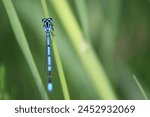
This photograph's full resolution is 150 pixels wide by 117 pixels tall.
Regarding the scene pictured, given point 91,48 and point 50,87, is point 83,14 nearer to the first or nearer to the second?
point 91,48

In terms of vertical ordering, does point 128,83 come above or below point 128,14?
below

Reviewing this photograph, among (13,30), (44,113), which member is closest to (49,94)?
(44,113)

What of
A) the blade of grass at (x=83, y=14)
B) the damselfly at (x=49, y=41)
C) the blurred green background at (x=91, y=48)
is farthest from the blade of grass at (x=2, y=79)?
the blade of grass at (x=83, y=14)

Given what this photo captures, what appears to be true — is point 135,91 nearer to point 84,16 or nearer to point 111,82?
point 111,82

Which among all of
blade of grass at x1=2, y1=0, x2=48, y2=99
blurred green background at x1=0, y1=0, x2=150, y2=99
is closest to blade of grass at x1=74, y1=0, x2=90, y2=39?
blurred green background at x1=0, y1=0, x2=150, y2=99

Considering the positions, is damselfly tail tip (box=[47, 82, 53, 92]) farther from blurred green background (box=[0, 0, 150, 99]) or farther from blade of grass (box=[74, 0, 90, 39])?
blade of grass (box=[74, 0, 90, 39])

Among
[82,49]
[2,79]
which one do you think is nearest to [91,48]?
[82,49]
